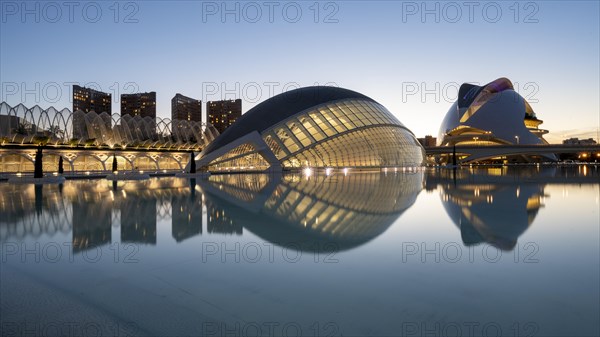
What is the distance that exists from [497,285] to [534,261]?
5.27 feet

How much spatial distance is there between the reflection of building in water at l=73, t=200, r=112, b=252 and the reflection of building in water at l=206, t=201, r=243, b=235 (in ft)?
7.06

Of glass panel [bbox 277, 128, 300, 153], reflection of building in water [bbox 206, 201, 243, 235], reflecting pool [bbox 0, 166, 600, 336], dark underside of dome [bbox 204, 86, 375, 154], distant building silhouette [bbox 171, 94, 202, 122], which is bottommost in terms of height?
reflecting pool [bbox 0, 166, 600, 336]

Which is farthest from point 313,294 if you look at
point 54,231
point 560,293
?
point 54,231

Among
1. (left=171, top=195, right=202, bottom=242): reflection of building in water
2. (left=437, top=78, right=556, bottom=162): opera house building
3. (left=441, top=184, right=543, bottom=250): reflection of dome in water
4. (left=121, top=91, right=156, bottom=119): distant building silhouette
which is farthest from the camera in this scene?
A: (left=121, top=91, right=156, bottom=119): distant building silhouette

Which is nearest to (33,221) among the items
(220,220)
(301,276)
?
(220,220)

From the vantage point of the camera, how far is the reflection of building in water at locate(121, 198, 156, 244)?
25.7ft

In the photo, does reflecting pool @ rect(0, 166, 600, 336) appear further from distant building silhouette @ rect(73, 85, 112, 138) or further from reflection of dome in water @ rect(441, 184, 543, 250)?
distant building silhouette @ rect(73, 85, 112, 138)

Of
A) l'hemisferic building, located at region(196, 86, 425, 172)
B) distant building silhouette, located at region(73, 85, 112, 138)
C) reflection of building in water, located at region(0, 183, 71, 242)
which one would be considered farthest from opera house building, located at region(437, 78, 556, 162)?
distant building silhouette, located at region(73, 85, 112, 138)

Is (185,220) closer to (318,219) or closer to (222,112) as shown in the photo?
(318,219)

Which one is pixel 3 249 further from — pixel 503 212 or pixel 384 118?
pixel 384 118

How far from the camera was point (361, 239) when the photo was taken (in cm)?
757

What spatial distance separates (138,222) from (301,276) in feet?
19.6

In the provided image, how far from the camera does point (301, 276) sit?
521 cm

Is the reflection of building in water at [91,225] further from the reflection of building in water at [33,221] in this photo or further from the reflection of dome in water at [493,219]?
the reflection of dome in water at [493,219]
